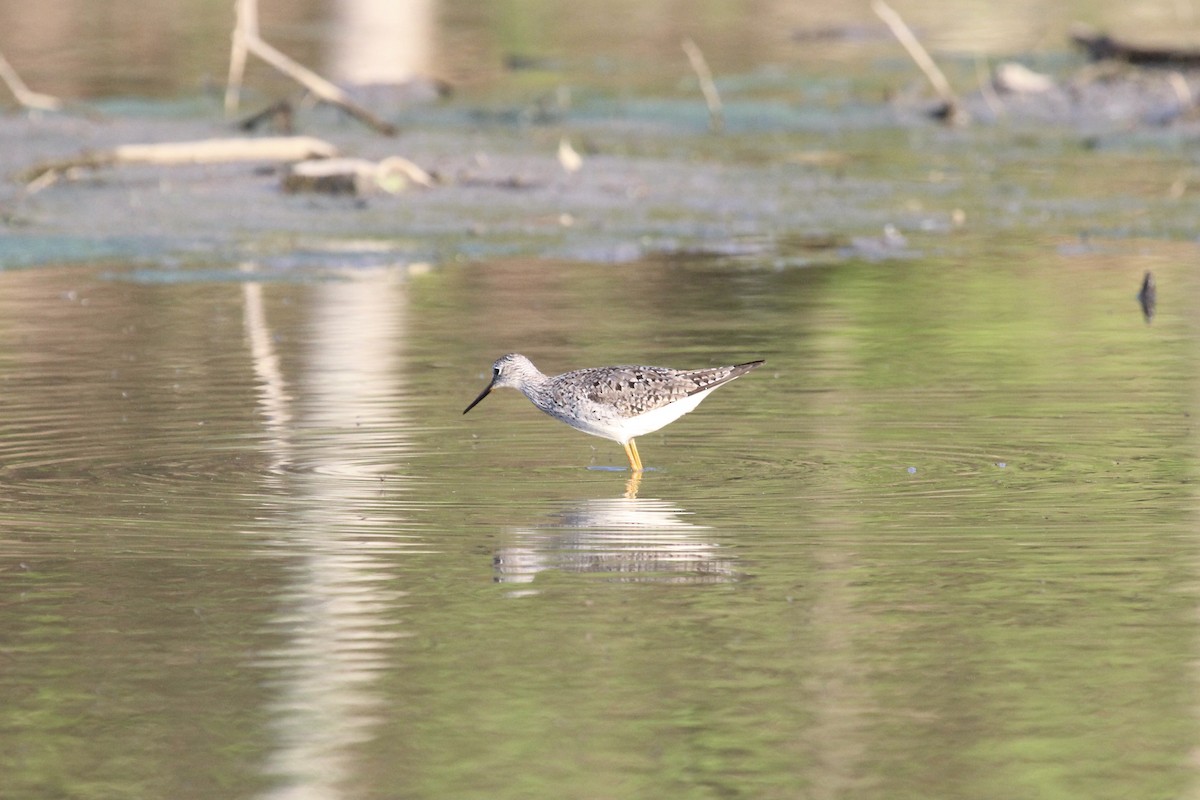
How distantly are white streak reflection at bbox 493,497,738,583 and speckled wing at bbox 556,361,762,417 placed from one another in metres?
0.95

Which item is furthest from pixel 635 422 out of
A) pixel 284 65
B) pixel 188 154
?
pixel 284 65

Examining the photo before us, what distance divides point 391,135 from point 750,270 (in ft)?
20.9

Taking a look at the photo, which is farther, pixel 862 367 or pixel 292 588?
pixel 862 367

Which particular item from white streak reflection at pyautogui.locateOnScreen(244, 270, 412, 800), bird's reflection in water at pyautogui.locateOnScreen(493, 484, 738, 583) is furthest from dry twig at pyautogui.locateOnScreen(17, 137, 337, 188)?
bird's reflection in water at pyautogui.locateOnScreen(493, 484, 738, 583)

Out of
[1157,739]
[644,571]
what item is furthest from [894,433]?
[1157,739]

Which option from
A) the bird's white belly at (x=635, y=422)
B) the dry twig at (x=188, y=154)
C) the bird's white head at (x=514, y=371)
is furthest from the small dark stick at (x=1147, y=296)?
the dry twig at (x=188, y=154)

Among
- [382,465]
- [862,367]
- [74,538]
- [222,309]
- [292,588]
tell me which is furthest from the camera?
[222,309]

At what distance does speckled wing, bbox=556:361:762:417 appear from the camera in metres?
10.8

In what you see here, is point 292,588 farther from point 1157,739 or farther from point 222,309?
point 222,309

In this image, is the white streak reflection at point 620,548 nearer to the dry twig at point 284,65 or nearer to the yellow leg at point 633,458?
the yellow leg at point 633,458

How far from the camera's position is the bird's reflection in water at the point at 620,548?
8.61 meters

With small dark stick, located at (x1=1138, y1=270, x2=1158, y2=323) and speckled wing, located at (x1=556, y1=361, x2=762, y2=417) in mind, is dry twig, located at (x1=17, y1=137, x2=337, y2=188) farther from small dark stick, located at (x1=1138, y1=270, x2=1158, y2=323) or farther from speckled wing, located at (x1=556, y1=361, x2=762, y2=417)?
speckled wing, located at (x1=556, y1=361, x2=762, y2=417)

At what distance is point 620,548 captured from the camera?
9086mm

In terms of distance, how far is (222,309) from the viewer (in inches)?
653
